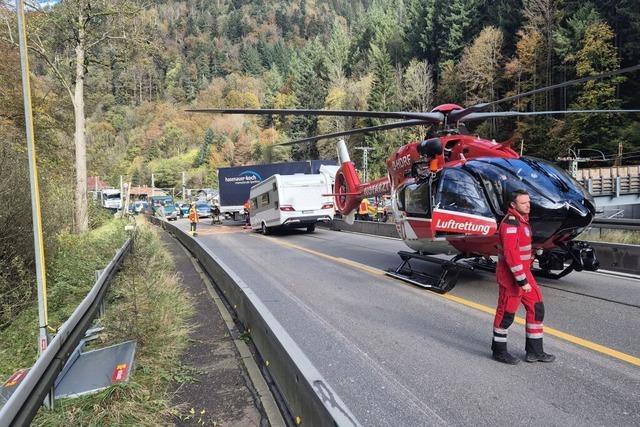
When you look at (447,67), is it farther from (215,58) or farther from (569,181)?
(215,58)

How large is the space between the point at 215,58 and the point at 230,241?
156 metres

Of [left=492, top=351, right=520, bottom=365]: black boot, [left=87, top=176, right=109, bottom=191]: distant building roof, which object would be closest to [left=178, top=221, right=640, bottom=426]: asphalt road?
[left=492, top=351, right=520, bottom=365]: black boot

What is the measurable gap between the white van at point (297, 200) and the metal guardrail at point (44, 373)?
14.8 meters

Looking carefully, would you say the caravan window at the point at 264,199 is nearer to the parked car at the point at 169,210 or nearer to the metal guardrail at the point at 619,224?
the metal guardrail at the point at 619,224

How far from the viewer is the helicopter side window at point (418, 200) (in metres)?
8.41

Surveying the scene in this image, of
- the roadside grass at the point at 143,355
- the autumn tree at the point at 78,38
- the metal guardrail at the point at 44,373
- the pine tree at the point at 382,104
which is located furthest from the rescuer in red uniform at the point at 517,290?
the pine tree at the point at 382,104

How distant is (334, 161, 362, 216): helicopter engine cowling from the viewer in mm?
13166

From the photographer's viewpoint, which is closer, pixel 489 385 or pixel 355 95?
pixel 489 385

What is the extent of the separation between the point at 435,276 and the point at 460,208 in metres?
2.43

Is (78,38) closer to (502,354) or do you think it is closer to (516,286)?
(516,286)

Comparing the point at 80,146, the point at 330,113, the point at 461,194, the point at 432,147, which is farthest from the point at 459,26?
the point at 461,194

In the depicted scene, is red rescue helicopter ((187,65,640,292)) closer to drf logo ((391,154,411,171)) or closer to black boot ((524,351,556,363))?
drf logo ((391,154,411,171))

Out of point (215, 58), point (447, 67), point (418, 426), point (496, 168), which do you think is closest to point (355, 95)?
point (447, 67)

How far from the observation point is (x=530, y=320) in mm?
4742
